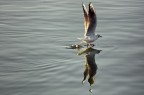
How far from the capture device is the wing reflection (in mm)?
14863

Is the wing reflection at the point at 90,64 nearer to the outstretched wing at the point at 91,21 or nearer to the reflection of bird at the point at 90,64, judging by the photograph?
the reflection of bird at the point at 90,64

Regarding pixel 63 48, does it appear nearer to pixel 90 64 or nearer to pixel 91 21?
pixel 91 21

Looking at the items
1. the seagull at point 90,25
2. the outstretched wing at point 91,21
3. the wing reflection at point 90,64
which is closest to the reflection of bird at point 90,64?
the wing reflection at point 90,64

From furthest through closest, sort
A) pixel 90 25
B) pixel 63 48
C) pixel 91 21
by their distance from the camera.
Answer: pixel 63 48, pixel 90 25, pixel 91 21

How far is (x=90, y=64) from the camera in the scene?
52.1ft

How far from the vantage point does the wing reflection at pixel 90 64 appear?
14.9 meters

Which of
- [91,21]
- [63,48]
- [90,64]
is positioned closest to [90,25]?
[91,21]

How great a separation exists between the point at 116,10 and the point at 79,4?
2047mm

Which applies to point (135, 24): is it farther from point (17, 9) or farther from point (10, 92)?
point (10, 92)

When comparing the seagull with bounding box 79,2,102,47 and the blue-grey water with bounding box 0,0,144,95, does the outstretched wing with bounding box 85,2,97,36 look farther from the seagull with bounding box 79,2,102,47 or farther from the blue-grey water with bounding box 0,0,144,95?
the blue-grey water with bounding box 0,0,144,95

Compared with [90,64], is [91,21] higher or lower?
higher

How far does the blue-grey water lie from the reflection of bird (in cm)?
16

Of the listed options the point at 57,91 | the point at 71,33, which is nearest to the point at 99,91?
the point at 57,91

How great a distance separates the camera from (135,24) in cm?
2002
